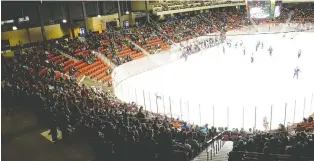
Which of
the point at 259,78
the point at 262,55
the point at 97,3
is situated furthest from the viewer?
the point at 97,3

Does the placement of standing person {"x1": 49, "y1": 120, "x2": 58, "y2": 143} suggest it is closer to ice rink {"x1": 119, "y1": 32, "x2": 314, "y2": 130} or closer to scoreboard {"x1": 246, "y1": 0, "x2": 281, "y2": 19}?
ice rink {"x1": 119, "y1": 32, "x2": 314, "y2": 130}

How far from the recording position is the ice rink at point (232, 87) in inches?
693

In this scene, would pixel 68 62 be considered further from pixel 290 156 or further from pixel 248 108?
pixel 290 156

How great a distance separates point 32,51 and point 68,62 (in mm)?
2770

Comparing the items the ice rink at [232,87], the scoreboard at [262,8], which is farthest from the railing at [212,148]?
the scoreboard at [262,8]

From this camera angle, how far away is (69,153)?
9.27m

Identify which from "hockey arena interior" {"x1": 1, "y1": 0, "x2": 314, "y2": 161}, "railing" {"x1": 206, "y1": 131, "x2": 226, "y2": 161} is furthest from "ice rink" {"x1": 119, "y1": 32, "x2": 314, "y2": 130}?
"railing" {"x1": 206, "y1": 131, "x2": 226, "y2": 161}

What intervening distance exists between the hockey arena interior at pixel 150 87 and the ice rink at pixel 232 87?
91 mm

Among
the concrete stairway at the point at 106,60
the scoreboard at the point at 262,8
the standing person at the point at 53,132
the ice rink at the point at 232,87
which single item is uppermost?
the scoreboard at the point at 262,8

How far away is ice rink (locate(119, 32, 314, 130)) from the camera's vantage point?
17609mm

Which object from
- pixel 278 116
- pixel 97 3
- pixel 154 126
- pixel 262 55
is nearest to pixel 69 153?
pixel 154 126

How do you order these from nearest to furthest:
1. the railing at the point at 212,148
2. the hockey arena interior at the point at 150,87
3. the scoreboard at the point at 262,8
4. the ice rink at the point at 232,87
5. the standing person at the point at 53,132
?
the hockey arena interior at the point at 150,87, the railing at the point at 212,148, the standing person at the point at 53,132, the ice rink at the point at 232,87, the scoreboard at the point at 262,8

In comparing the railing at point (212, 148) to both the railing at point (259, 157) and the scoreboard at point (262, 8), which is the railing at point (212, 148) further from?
the scoreboard at point (262, 8)

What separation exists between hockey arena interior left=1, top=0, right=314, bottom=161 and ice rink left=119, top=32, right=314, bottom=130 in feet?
0.30
